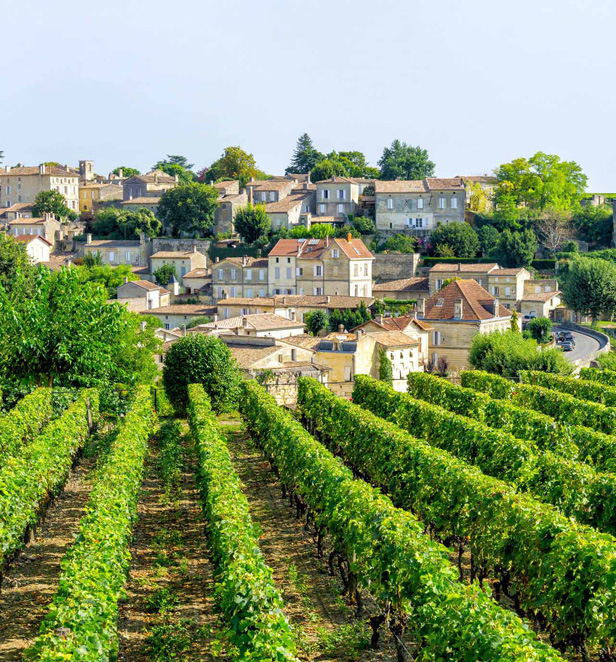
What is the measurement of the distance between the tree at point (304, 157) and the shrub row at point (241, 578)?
3526 inches

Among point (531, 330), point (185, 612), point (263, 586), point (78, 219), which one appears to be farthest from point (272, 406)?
point (78, 219)

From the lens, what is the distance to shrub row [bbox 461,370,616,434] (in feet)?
76.1

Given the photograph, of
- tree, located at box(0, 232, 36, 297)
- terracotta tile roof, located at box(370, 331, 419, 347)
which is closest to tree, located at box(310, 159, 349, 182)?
terracotta tile roof, located at box(370, 331, 419, 347)

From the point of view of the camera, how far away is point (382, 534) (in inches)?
502

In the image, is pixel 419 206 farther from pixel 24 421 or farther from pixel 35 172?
pixel 24 421

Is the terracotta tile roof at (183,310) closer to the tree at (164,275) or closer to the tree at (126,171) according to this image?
the tree at (164,275)

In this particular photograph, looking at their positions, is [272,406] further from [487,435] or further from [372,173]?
[372,173]

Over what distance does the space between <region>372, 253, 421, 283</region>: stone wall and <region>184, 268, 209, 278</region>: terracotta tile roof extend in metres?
13.2

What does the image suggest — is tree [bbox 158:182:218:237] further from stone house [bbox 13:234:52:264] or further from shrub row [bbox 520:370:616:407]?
shrub row [bbox 520:370:616:407]

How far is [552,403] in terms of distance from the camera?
25.5 m

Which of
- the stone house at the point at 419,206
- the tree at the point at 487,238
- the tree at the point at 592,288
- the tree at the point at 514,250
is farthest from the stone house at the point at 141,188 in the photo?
the tree at the point at 592,288

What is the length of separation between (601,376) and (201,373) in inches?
542

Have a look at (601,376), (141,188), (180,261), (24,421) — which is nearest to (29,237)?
(180,261)

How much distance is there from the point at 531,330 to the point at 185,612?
1759 inches
